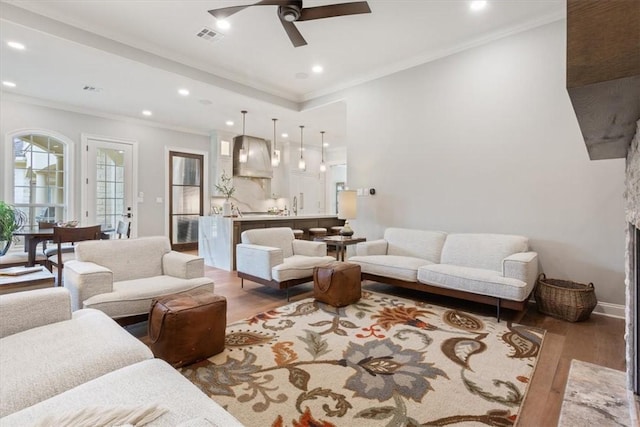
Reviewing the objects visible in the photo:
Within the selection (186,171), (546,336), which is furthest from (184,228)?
(546,336)

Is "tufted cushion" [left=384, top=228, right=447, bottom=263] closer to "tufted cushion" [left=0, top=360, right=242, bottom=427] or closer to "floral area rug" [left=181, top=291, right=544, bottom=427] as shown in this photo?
"floral area rug" [left=181, top=291, right=544, bottom=427]

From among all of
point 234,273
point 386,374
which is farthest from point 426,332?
point 234,273

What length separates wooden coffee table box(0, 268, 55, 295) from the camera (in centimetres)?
197

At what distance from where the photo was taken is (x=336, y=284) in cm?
322

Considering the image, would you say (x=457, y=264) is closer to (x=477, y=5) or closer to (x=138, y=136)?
(x=477, y=5)

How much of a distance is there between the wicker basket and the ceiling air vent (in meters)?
4.50

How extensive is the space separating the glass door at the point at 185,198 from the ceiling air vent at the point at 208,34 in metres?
4.03

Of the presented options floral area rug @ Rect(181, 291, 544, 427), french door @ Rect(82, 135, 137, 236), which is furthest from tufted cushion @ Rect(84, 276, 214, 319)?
french door @ Rect(82, 135, 137, 236)

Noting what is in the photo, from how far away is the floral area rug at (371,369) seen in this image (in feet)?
5.31

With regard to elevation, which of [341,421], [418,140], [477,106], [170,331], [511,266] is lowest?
[341,421]

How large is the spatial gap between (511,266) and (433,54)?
2937 mm

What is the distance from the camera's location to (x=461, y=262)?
3566 millimetres

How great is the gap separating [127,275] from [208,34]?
9.34 feet

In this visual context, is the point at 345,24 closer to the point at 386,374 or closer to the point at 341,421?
the point at 386,374
